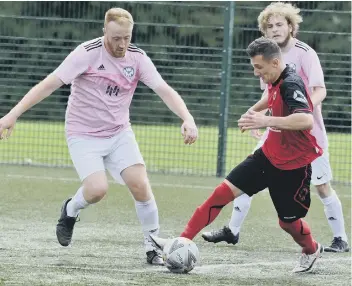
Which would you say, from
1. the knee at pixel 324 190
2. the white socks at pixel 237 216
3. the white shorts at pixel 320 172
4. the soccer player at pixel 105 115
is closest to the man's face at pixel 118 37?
the soccer player at pixel 105 115

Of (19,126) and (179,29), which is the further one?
(19,126)

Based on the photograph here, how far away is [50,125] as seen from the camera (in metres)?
16.7

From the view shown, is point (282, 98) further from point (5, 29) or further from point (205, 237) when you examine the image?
point (5, 29)

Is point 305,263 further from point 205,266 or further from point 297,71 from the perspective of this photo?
point 297,71

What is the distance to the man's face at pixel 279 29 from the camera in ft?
29.0

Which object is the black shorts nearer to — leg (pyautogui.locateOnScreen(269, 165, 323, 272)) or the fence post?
leg (pyautogui.locateOnScreen(269, 165, 323, 272))

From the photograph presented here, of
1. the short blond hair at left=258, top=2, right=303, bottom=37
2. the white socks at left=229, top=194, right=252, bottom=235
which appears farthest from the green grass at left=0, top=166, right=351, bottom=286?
the short blond hair at left=258, top=2, right=303, bottom=37

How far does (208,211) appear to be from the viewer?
760 cm

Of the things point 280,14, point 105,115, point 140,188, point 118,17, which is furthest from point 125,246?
point 280,14

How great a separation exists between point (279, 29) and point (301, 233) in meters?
2.04

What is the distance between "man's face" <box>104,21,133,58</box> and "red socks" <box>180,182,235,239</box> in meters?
1.28

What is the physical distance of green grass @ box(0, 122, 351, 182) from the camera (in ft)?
51.2

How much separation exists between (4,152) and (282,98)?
9726mm

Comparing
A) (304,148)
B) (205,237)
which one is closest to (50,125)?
(205,237)
